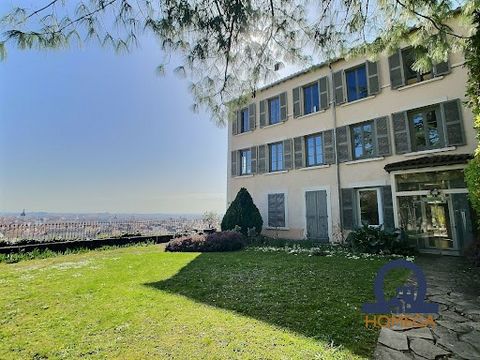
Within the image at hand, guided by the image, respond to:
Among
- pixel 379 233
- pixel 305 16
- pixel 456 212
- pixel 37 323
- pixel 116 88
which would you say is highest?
pixel 116 88

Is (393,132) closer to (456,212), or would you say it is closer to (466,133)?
(466,133)

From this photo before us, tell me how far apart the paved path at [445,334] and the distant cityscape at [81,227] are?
12.7 meters

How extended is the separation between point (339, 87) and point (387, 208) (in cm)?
590

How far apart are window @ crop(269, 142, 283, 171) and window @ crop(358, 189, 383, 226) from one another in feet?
15.4

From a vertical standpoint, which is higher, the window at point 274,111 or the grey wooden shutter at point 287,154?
the window at point 274,111

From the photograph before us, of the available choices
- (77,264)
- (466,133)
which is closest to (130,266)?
(77,264)

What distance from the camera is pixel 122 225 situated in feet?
47.6

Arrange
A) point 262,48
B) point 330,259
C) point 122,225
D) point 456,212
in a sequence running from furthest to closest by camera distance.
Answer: point 122,225 < point 456,212 < point 330,259 < point 262,48

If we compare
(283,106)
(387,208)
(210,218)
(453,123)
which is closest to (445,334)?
(387,208)

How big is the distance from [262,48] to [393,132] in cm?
794

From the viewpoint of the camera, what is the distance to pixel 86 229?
1310 centimetres

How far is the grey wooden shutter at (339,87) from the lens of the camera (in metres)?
12.7

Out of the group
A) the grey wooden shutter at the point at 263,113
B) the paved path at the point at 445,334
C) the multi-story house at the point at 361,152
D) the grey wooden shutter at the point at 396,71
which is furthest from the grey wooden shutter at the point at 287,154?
the paved path at the point at 445,334

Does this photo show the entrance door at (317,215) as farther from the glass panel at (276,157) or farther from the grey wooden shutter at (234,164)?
the grey wooden shutter at (234,164)
